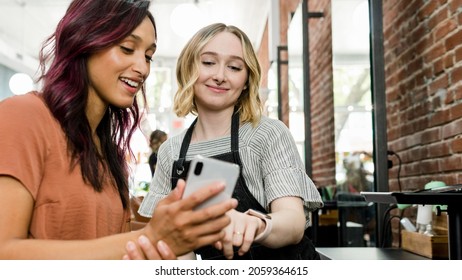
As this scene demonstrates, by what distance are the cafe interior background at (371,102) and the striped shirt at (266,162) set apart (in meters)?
0.12

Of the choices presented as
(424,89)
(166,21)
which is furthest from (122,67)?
(166,21)

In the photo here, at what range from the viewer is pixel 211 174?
2.04ft

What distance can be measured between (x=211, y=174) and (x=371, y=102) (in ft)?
5.90

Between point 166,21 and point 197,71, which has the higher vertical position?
point 166,21

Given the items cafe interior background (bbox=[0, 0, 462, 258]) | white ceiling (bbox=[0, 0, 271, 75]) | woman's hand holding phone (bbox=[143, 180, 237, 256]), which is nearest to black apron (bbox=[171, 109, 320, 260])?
cafe interior background (bbox=[0, 0, 462, 258])

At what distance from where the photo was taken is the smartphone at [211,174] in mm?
614

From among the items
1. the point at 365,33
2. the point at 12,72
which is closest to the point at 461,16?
the point at 365,33

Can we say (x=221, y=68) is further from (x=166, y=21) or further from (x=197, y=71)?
(x=166, y=21)

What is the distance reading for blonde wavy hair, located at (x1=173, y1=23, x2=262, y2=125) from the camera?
1.12 m

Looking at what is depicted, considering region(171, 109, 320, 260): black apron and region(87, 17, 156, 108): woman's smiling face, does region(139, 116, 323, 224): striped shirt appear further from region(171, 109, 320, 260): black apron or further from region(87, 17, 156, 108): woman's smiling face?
region(87, 17, 156, 108): woman's smiling face

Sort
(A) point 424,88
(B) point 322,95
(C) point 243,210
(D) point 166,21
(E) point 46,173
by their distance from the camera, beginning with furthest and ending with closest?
(D) point 166,21
(B) point 322,95
(A) point 424,88
(C) point 243,210
(E) point 46,173

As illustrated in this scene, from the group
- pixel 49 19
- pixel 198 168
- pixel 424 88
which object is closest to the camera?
pixel 198 168

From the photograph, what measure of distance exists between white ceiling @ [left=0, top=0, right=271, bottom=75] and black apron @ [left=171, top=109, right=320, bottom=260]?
16.6 ft

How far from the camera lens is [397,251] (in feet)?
5.88
